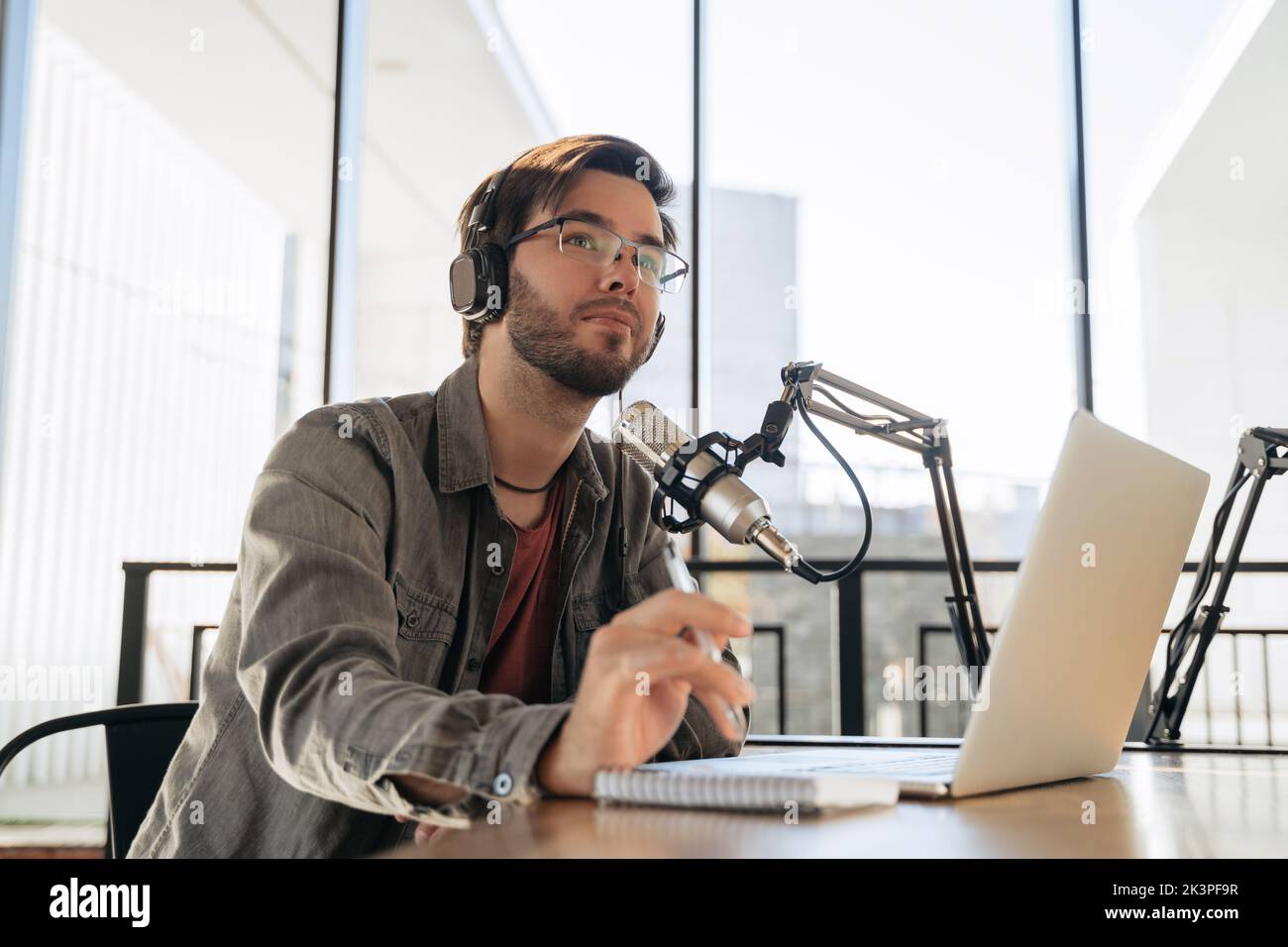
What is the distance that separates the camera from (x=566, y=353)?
4.55ft

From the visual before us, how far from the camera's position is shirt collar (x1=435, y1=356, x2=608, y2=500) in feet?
4.14

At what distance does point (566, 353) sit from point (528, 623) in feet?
1.24

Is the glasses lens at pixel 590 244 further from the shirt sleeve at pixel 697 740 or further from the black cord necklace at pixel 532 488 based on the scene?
the shirt sleeve at pixel 697 740

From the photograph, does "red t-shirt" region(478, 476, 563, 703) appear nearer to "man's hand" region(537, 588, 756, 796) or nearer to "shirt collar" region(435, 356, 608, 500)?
"shirt collar" region(435, 356, 608, 500)

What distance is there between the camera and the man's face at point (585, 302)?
1.39m

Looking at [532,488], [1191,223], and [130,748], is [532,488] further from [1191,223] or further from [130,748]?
[1191,223]

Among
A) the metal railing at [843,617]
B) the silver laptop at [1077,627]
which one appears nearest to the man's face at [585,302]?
the silver laptop at [1077,627]

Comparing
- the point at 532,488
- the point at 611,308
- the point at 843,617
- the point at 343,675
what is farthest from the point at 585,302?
the point at 843,617

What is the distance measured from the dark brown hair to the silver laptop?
0.84 metres

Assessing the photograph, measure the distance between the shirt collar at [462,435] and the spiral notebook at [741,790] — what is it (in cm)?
61

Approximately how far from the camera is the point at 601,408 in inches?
68.7

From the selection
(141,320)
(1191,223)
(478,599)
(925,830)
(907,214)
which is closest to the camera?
(925,830)

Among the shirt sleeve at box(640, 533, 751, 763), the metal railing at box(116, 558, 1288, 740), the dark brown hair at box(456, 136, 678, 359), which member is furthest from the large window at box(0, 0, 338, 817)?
the shirt sleeve at box(640, 533, 751, 763)
